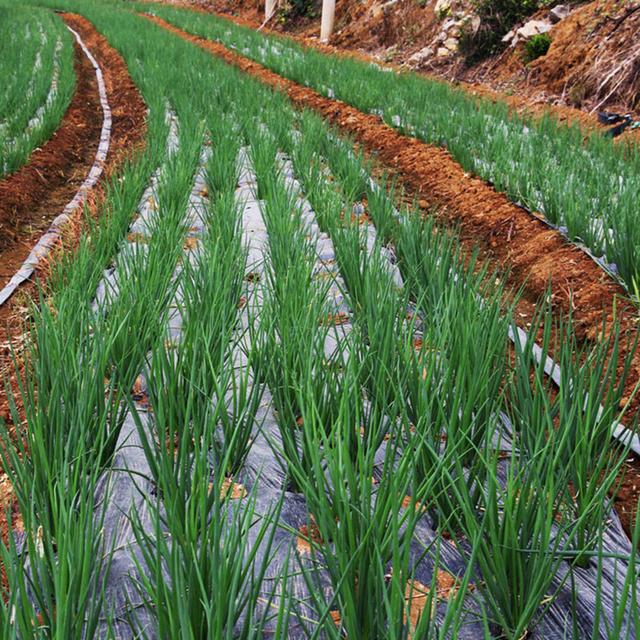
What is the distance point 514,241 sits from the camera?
2.97 m

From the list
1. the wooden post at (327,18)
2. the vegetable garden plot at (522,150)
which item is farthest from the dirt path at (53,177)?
the wooden post at (327,18)

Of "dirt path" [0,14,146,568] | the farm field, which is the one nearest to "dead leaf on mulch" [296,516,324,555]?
the farm field

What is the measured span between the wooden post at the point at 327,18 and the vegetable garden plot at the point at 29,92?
13.5 feet

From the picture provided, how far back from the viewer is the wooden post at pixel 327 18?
10.8 m

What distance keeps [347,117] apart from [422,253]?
11.2 ft

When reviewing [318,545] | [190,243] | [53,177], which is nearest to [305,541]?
[318,545]

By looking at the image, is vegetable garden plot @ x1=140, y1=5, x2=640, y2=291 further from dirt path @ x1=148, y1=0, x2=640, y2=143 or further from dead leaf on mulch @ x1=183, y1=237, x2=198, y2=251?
dead leaf on mulch @ x1=183, y1=237, x2=198, y2=251

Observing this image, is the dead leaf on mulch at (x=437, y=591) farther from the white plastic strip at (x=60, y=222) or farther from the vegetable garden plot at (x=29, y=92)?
the vegetable garden plot at (x=29, y=92)

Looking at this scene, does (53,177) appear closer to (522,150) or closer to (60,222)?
→ (60,222)

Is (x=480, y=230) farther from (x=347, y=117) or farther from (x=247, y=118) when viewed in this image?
(x=347, y=117)

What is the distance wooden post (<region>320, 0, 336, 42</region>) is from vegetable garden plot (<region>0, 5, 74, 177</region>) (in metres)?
4.11

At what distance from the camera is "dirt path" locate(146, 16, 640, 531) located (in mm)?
2104

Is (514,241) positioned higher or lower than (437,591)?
higher

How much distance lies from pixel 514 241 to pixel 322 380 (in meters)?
1.85
